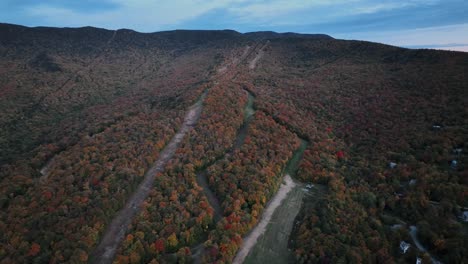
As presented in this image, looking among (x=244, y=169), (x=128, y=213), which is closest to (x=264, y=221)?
(x=244, y=169)

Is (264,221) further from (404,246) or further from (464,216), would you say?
(464,216)

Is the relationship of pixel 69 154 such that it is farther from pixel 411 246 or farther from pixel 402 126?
pixel 402 126

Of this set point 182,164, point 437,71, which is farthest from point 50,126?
point 437,71

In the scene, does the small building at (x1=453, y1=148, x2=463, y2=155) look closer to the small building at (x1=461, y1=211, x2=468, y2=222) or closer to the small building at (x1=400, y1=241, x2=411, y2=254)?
the small building at (x1=461, y1=211, x2=468, y2=222)

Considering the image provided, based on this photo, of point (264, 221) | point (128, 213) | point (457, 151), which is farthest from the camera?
point (457, 151)

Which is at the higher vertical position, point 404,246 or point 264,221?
point 404,246
